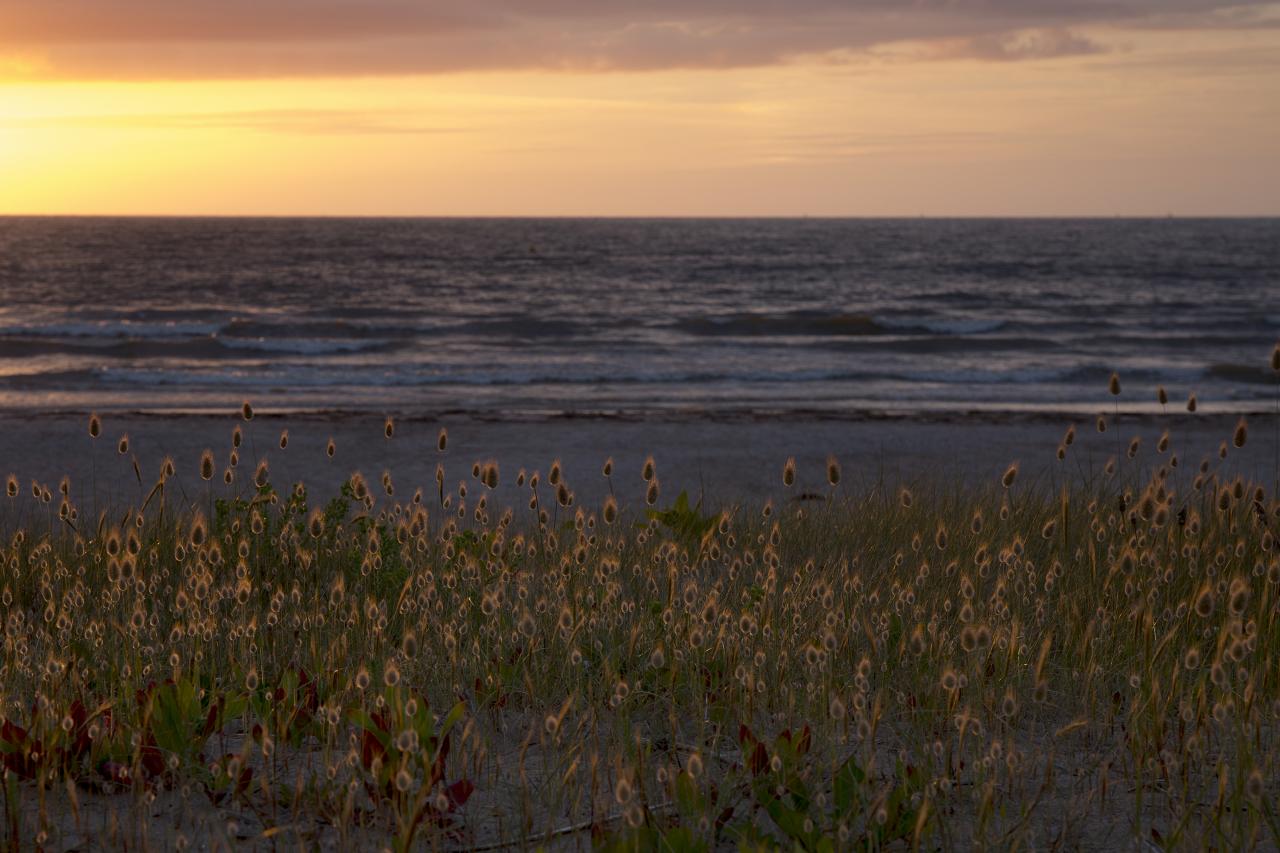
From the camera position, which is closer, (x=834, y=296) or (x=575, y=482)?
(x=575, y=482)

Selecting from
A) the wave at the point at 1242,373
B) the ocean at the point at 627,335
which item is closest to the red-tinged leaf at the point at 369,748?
the ocean at the point at 627,335

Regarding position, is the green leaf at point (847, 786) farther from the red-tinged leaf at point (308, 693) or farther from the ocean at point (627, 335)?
the ocean at point (627, 335)

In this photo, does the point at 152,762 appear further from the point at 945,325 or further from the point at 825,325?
the point at 945,325

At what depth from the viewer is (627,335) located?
3388cm

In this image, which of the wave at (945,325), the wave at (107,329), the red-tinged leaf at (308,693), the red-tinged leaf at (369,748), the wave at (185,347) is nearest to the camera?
the red-tinged leaf at (369,748)

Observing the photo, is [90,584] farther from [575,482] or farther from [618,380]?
[618,380]

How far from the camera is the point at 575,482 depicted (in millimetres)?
11656

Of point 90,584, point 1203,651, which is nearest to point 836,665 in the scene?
point 1203,651

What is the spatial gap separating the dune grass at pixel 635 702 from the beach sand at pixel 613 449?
5227 mm

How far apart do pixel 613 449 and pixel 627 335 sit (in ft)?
65.8

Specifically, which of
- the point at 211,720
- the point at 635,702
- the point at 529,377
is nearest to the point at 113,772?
the point at 211,720

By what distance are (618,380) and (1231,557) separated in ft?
65.1

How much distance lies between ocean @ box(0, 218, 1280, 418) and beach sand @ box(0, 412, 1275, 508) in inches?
78.0

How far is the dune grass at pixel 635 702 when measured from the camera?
2.83 m
